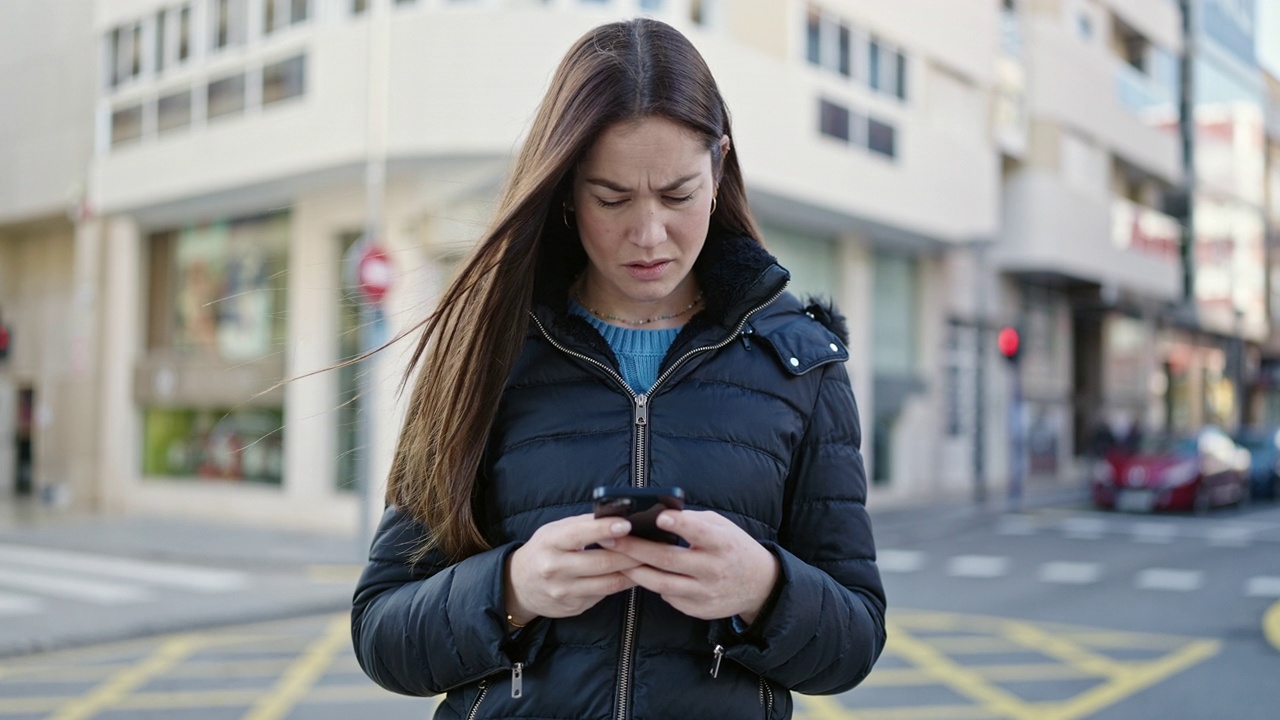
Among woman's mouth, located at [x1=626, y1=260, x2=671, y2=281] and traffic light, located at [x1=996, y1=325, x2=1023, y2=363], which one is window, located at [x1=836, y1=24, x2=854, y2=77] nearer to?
traffic light, located at [x1=996, y1=325, x2=1023, y2=363]

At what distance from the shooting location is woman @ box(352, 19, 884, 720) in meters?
1.63

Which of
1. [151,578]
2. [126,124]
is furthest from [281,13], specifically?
[151,578]

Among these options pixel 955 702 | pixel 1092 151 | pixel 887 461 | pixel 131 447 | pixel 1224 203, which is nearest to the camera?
pixel 955 702

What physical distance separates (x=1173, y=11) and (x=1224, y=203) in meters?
7.60

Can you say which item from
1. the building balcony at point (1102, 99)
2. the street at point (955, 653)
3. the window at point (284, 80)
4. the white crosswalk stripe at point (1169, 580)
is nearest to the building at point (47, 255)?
the window at point (284, 80)

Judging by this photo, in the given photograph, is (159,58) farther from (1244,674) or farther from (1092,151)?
(1092,151)

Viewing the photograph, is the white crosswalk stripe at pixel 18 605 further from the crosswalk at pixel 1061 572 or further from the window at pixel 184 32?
the window at pixel 184 32

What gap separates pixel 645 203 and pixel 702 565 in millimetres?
547

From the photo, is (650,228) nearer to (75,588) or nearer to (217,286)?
(75,588)

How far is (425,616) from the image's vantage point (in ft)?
Result: 5.55

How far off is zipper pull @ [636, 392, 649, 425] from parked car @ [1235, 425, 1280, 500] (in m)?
23.1

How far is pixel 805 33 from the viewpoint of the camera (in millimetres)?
17438

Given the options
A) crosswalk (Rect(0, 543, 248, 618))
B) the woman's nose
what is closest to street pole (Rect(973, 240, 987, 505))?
crosswalk (Rect(0, 543, 248, 618))

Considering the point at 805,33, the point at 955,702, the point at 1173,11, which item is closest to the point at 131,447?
the point at 805,33
